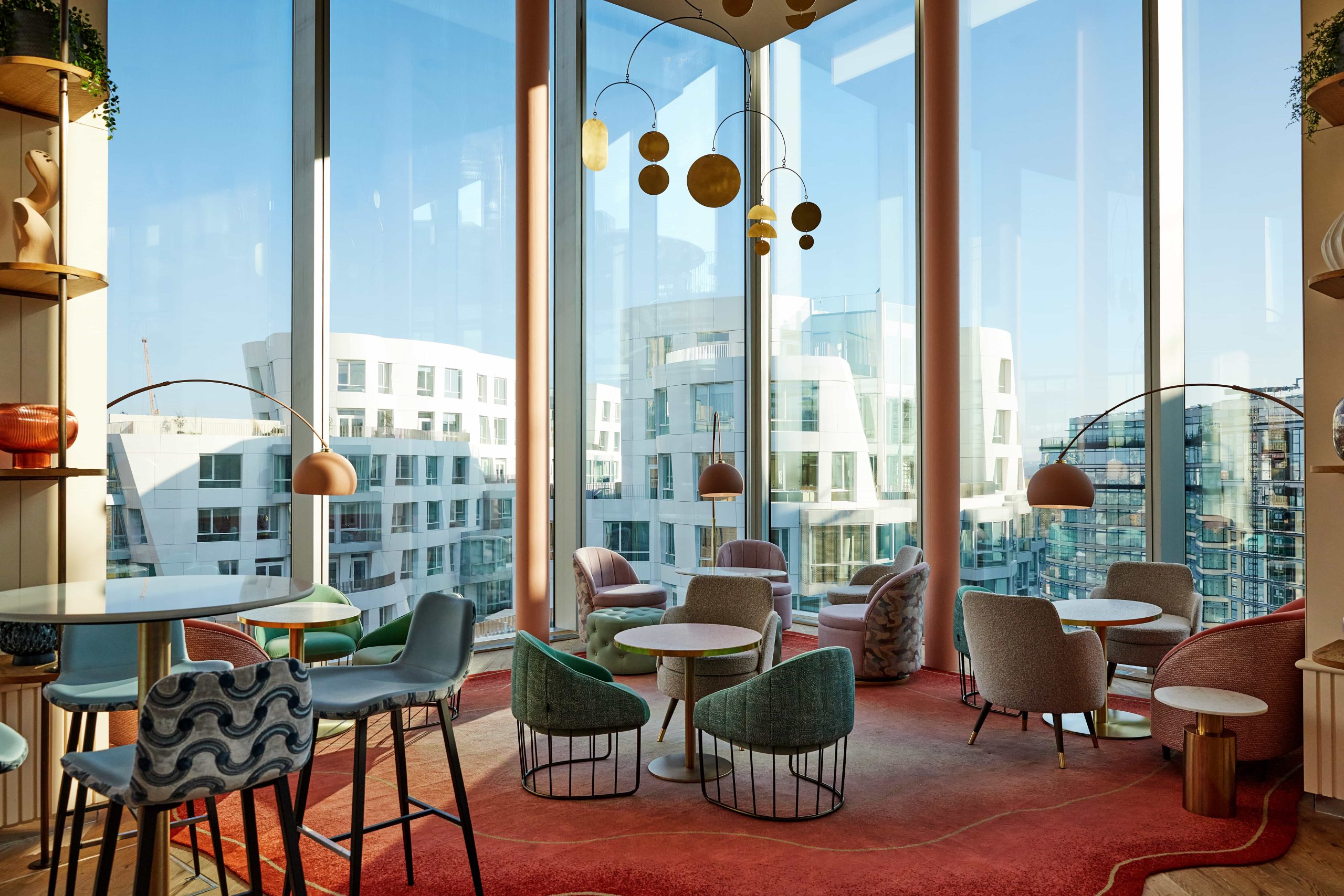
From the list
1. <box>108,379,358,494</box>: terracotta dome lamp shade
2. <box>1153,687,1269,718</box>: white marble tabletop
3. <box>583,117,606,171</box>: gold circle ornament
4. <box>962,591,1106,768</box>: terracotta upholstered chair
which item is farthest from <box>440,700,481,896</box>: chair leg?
<box>1153,687,1269,718</box>: white marble tabletop

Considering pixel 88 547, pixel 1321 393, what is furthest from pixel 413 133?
pixel 1321 393

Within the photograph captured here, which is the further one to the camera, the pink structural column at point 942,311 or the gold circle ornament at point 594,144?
the pink structural column at point 942,311

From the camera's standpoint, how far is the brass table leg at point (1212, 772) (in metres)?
3.82

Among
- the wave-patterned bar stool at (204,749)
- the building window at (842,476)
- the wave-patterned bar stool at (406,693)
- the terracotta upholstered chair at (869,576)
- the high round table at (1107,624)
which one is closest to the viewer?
the wave-patterned bar stool at (204,749)

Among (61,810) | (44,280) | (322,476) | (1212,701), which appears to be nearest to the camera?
(61,810)

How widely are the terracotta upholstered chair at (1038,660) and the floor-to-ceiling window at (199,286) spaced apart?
4.67 metres

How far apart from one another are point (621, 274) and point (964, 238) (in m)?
2.92

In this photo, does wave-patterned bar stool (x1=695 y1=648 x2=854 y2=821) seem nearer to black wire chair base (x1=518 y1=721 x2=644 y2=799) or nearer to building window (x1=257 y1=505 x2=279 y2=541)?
black wire chair base (x1=518 y1=721 x2=644 y2=799)

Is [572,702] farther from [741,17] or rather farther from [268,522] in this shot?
[741,17]

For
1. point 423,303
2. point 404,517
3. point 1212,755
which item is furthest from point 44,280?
point 1212,755

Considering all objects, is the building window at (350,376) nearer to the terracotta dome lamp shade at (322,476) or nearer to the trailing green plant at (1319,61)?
the terracotta dome lamp shade at (322,476)

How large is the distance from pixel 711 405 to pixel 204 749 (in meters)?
6.41

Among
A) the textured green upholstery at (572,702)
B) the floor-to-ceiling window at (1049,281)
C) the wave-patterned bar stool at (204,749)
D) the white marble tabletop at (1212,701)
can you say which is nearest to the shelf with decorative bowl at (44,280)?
the wave-patterned bar stool at (204,749)

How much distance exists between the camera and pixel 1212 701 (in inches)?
156
